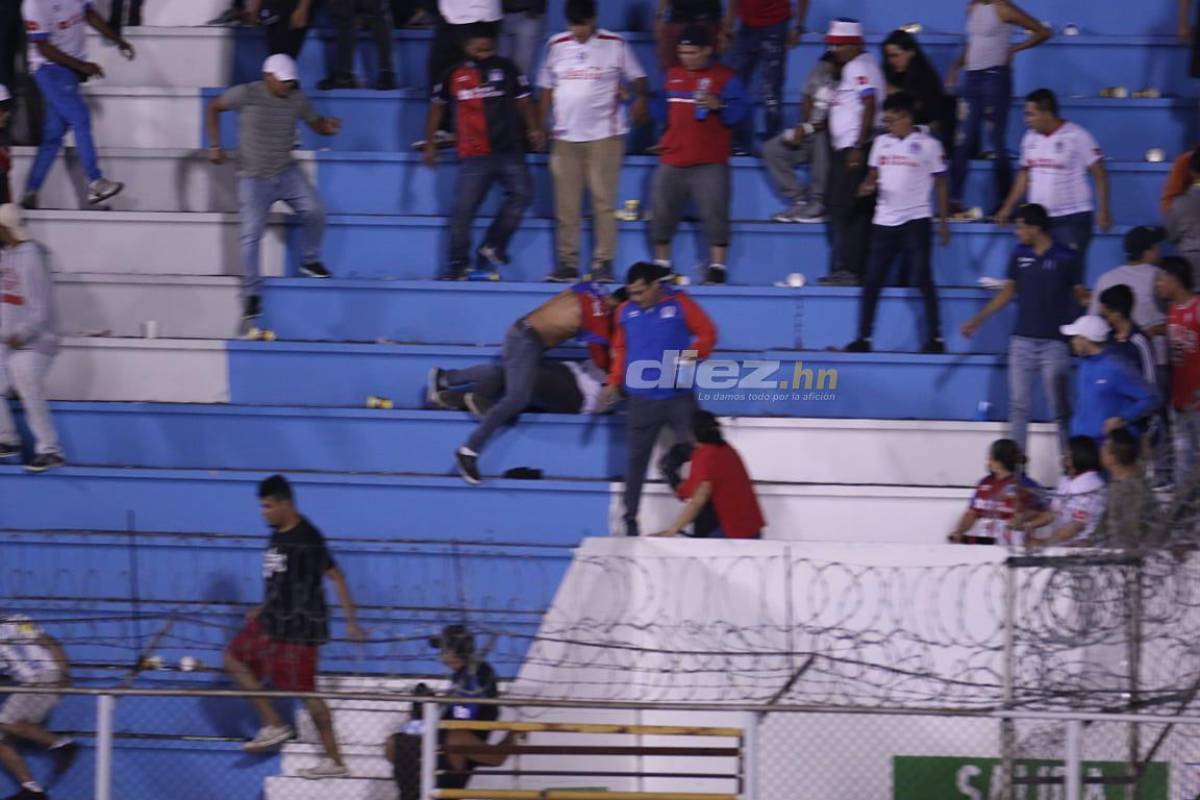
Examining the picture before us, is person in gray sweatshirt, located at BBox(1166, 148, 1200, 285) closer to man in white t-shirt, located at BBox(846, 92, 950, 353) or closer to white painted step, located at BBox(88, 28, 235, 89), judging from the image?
man in white t-shirt, located at BBox(846, 92, 950, 353)

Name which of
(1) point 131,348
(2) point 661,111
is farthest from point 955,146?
(1) point 131,348

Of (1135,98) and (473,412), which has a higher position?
(1135,98)

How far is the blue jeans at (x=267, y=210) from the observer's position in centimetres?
1248

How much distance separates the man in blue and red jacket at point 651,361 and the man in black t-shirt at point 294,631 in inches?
80.9

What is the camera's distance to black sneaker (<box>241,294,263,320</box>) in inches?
498

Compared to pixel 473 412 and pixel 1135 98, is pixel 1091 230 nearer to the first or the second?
pixel 1135 98

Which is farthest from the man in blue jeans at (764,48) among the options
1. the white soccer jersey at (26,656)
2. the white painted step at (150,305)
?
the white soccer jersey at (26,656)

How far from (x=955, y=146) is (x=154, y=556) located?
20.8ft

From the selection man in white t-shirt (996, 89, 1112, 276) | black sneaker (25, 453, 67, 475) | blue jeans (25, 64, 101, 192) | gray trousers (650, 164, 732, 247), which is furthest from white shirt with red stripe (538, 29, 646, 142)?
black sneaker (25, 453, 67, 475)

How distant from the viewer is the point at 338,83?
14086mm

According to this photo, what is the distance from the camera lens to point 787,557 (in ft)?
31.9

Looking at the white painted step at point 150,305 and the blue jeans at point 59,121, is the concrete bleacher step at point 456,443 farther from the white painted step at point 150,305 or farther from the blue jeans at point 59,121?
the blue jeans at point 59,121

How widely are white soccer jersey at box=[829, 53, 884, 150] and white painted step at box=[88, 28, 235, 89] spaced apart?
4.97 meters

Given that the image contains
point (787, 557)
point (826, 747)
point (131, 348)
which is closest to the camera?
point (826, 747)
